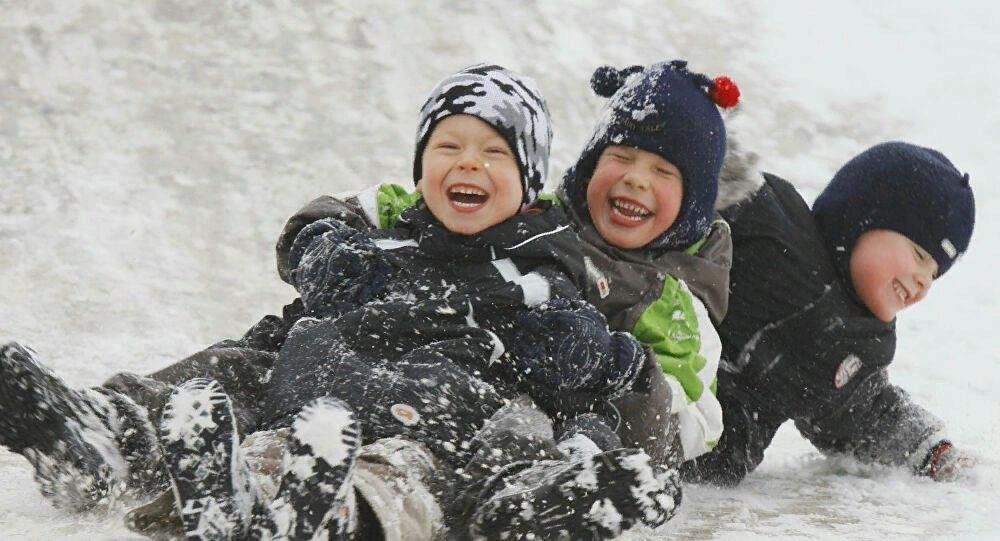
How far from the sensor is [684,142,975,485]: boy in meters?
2.77

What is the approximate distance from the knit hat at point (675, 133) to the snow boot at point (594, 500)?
0.96 meters

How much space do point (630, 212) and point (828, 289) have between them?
2.03ft

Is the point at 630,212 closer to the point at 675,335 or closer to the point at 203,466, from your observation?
the point at 675,335

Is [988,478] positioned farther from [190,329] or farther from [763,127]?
[763,127]

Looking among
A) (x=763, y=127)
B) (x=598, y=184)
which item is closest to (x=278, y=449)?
(x=598, y=184)

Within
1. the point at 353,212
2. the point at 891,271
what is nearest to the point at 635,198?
the point at 353,212

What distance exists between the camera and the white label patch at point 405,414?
1.78 metres

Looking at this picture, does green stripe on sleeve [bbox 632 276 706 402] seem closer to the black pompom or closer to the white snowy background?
the white snowy background

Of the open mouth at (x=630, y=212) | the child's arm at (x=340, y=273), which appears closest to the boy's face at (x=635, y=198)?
the open mouth at (x=630, y=212)

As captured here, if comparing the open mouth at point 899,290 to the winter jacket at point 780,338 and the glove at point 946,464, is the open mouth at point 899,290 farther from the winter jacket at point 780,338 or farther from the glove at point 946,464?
the glove at point 946,464

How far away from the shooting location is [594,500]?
5.12ft

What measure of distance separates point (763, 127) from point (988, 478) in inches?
106

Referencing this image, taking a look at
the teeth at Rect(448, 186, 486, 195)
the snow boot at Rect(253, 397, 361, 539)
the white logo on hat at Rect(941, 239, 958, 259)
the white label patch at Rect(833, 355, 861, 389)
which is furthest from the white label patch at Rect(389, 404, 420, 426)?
the white logo on hat at Rect(941, 239, 958, 259)

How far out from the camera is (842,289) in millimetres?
2811
